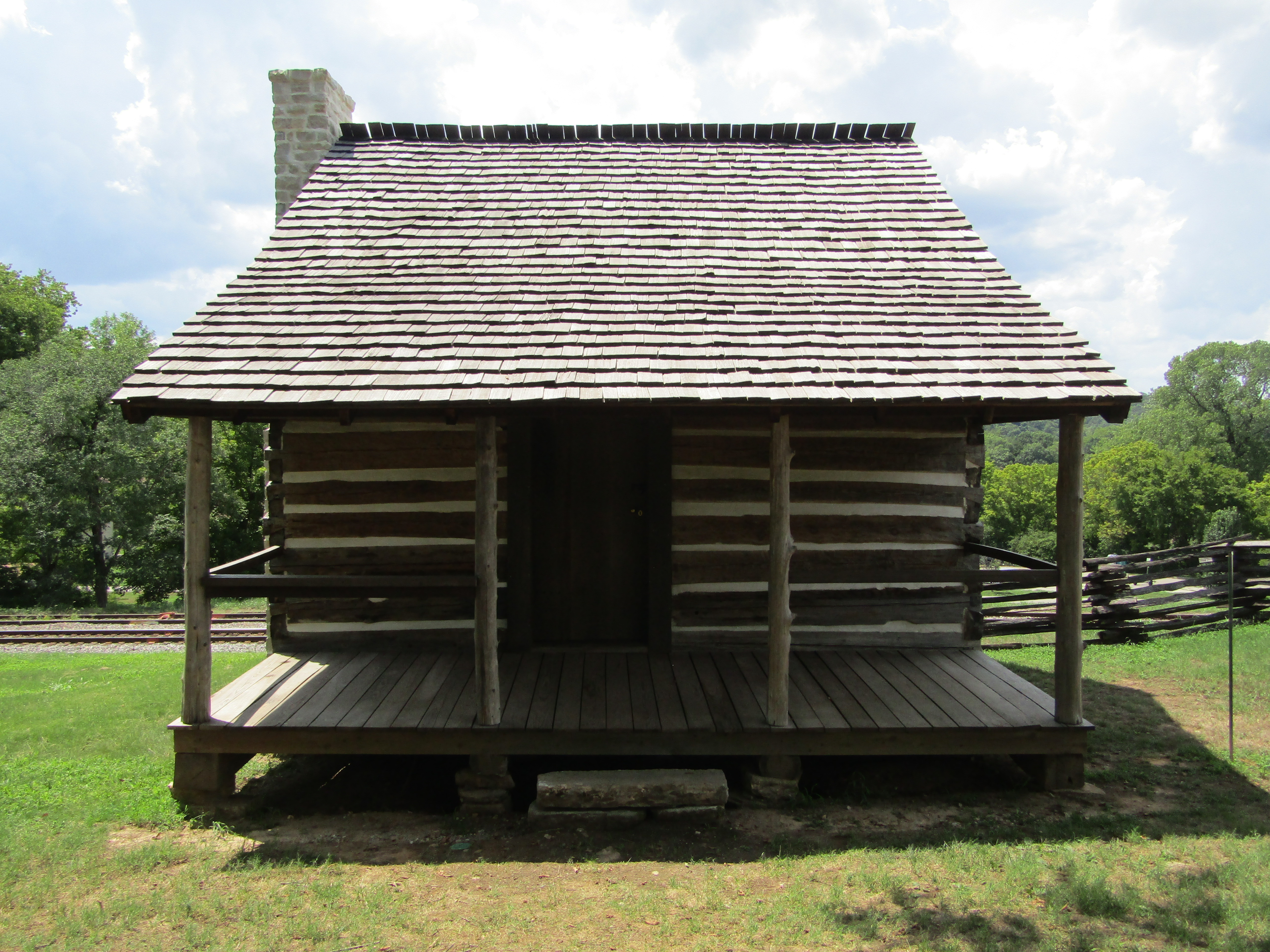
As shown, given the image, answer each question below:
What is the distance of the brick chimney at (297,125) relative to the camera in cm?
845

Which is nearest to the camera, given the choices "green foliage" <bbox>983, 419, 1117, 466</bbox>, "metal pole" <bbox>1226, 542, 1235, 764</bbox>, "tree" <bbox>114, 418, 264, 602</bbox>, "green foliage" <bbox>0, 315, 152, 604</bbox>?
"metal pole" <bbox>1226, 542, 1235, 764</bbox>

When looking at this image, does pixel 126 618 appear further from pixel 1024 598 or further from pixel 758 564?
pixel 1024 598

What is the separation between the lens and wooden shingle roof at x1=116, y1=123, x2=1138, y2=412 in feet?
16.3

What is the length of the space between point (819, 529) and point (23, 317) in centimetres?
3857

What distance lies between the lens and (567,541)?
6754 mm

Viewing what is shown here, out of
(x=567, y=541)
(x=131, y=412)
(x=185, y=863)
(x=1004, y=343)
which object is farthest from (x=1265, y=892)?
(x=131, y=412)

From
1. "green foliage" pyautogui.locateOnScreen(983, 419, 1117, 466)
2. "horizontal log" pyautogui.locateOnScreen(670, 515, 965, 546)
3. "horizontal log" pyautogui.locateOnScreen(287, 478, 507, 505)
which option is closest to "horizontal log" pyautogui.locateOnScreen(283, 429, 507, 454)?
"horizontal log" pyautogui.locateOnScreen(287, 478, 507, 505)

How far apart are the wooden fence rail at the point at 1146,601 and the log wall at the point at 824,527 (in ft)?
11.4

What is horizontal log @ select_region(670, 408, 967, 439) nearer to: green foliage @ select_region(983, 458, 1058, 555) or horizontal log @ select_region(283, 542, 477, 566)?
horizontal log @ select_region(283, 542, 477, 566)

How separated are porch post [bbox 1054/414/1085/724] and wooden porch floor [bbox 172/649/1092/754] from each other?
0.67ft

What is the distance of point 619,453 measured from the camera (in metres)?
6.71

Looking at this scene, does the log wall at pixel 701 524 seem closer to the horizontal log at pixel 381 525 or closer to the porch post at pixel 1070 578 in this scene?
the horizontal log at pixel 381 525

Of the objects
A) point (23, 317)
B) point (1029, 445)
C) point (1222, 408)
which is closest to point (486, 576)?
point (23, 317)

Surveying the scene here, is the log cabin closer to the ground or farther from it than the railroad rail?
farther from it
